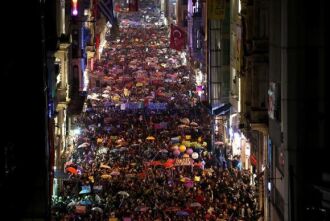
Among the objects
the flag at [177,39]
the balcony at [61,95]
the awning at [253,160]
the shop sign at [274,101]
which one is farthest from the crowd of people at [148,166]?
the flag at [177,39]

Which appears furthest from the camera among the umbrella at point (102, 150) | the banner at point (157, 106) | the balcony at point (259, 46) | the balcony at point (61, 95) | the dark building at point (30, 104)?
the banner at point (157, 106)

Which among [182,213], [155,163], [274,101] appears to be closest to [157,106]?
[155,163]

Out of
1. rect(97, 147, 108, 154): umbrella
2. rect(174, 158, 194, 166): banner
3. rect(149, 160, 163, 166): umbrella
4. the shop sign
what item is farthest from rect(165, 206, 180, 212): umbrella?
rect(97, 147, 108, 154): umbrella

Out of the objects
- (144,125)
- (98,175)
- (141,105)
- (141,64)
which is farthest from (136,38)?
(98,175)

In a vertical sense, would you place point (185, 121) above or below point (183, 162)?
above

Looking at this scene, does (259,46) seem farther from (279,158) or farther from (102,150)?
(102,150)

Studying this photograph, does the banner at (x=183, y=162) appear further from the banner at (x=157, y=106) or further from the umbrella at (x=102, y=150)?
the banner at (x=157, y=106)

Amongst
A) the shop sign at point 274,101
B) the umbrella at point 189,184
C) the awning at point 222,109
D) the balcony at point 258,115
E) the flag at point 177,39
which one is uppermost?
the flag at point 177,39

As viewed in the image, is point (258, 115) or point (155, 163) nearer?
point (258, 115)

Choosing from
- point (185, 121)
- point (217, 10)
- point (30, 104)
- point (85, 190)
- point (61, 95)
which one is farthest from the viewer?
point (185, 121)

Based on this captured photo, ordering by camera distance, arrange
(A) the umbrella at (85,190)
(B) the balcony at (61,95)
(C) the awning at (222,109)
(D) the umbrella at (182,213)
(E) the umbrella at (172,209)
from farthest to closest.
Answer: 1. (C) the awning at (222,109)
2. (B) the balcony at (61,95)
3. (A) the umbrella at (85,190)
4. (E) the umbrella at (172,209)
5. (D) the umbrella at (182,213)
